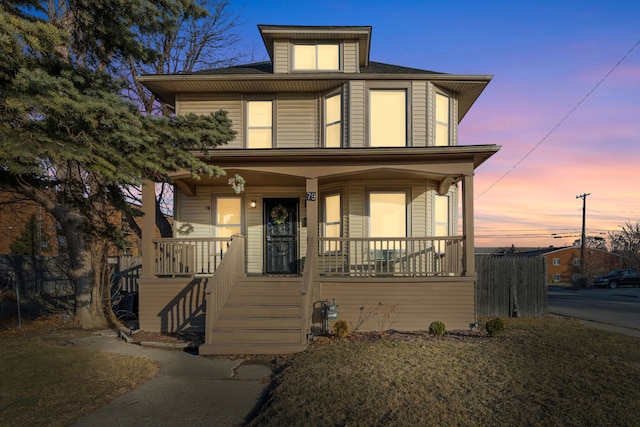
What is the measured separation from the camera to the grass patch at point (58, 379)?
5223mm

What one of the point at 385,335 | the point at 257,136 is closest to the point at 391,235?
the point at 385,335

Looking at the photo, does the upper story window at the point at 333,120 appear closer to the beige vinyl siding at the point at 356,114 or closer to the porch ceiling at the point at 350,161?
the beige vinyl siding at the point at 356,114

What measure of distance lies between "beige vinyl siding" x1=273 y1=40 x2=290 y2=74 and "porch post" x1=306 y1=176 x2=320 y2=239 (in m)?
4.57

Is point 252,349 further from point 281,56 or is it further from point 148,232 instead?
point 281,56

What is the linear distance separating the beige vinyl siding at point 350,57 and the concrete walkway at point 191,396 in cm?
923

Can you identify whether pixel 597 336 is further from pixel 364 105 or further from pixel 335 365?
pixel 364 105

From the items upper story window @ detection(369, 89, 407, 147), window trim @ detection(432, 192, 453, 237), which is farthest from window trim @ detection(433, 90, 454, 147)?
window trim @ detection(432, 192, 453, 237)

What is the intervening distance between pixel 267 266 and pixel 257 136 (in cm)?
378

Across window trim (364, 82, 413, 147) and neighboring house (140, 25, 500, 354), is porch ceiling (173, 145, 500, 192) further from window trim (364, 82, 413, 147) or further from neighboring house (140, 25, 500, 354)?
window trim (364, 82, 413, 147)

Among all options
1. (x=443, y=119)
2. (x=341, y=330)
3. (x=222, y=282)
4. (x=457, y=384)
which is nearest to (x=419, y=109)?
(x=443, y=119)

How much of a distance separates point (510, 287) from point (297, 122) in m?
8.03

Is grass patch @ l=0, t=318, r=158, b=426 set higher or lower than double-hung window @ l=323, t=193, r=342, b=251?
lower

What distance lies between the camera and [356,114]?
1302 cm

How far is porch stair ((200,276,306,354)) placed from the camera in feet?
27.2
